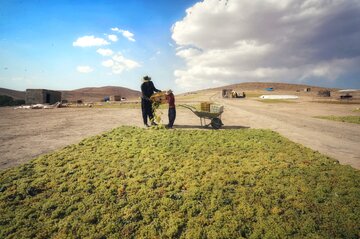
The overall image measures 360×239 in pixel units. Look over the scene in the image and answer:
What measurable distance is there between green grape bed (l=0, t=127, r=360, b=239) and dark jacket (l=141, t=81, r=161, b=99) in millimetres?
4818

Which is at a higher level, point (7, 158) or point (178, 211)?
point (7, 158)

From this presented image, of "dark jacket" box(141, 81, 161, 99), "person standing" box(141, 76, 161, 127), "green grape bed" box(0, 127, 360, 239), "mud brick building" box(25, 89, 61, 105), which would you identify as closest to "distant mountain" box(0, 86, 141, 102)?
"mud brick building" box(25, 89, 61, 105)

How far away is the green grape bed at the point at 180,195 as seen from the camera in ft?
13.4

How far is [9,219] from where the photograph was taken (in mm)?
4336

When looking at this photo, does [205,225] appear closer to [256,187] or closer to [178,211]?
[178,211]

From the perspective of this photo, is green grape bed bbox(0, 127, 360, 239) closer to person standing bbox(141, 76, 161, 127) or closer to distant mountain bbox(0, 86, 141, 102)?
person standing bbox(141, 76, 161, 127)

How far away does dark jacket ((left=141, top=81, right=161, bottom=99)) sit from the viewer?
39.5 feet

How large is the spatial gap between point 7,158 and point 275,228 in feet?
26.3

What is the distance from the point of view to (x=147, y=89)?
12094 millimetres

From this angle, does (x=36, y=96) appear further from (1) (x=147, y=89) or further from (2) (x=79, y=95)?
(2) (x=79, y=95)

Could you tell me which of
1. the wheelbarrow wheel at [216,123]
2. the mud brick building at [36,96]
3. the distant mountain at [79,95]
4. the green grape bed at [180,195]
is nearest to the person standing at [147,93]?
the wheelbarrow wheel at [216,123]

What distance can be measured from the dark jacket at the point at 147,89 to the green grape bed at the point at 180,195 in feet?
15.8

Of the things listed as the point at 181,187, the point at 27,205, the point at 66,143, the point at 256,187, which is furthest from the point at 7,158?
the point at 256,187

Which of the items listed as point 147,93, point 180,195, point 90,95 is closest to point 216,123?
point 147,93
